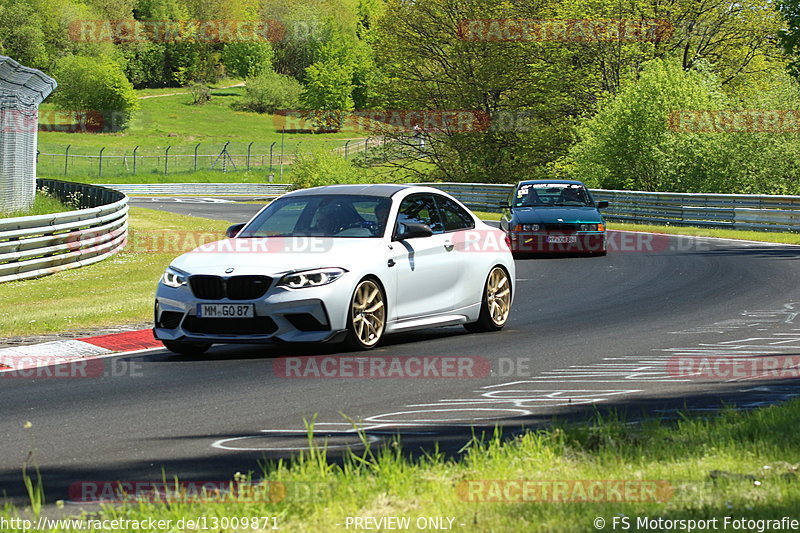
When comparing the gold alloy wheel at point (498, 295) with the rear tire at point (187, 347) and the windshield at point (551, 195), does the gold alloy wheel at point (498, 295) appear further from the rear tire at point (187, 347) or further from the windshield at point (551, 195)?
the windshield at point (551, 195)

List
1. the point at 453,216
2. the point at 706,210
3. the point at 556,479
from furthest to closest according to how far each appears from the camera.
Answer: the point at 706,210 < the point at 453,216 < the point at 556,479

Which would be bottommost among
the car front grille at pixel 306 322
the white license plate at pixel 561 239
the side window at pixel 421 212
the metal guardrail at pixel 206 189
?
the metal guardrail at pixel 206 189

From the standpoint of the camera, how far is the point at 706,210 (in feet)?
119

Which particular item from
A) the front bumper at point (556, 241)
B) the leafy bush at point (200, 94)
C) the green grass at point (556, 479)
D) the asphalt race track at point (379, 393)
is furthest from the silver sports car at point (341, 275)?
the leafy bush at point (200, 94)

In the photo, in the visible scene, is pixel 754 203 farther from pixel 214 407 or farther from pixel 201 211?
pixel 214 407

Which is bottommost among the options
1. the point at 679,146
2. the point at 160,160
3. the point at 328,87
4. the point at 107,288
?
the point at 160,160

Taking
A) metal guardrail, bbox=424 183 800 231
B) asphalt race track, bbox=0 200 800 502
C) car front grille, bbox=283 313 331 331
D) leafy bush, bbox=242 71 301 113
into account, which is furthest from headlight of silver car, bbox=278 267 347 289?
leafy bush, bbox=242 71 301 113

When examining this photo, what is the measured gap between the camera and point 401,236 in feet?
39.7

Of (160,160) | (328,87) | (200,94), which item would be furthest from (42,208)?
(200,94)

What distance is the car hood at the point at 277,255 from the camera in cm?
1111

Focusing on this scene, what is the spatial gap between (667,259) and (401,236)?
45.3 feet

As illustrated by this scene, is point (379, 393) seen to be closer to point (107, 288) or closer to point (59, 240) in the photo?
point (107, 288)

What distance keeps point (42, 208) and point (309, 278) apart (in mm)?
21112

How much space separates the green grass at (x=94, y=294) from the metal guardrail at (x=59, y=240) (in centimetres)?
26
